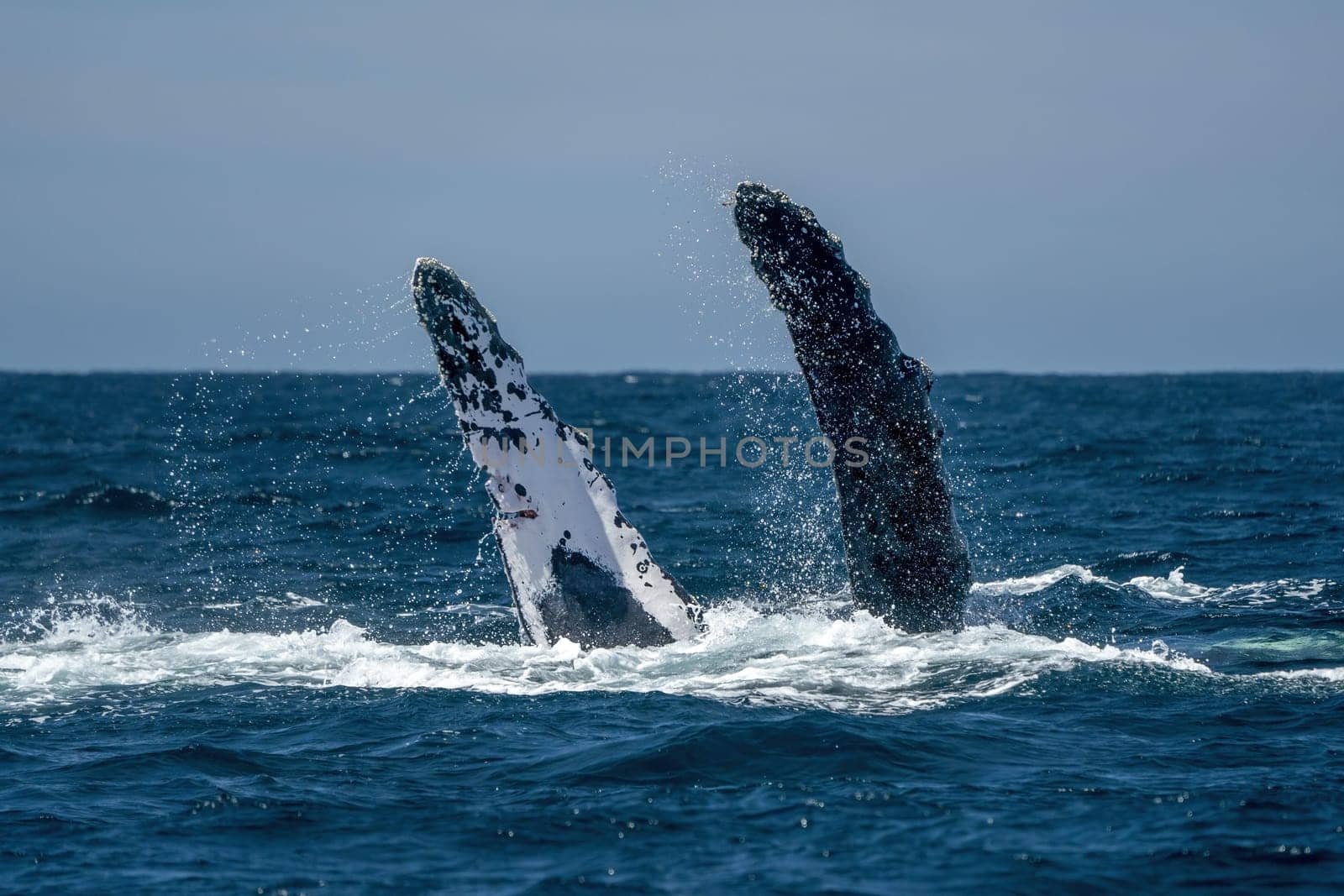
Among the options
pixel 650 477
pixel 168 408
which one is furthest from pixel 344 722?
pixel 168 408

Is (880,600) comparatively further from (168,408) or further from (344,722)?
(168,408)

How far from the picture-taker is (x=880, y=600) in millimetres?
12250

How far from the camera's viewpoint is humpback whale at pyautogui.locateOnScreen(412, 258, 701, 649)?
39.8 feet

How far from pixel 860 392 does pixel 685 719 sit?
2.86 m

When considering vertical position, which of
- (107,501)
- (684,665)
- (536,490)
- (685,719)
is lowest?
(685,719)

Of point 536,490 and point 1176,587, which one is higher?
point 536,490

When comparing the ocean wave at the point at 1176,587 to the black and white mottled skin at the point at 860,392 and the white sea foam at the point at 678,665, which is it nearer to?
the white sea foam at the point at 678,665

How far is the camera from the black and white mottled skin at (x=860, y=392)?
11.6m

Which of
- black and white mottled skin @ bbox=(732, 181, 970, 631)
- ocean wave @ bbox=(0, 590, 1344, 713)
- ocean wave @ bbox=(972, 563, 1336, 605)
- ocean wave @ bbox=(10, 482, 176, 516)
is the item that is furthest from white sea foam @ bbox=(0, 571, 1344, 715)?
ocean wave @ bbox=(10, 482, 176, 516)

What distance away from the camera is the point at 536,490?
1242 centimetres

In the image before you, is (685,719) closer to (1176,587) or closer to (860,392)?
(860,392)

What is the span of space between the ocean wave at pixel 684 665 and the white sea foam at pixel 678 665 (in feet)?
0.06

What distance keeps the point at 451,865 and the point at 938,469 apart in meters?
5.38

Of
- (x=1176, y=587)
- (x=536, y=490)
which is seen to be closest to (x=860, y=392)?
(x=536, y=490)
